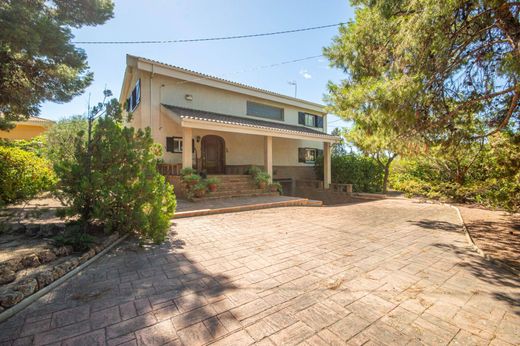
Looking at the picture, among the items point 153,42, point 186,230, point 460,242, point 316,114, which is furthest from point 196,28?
point 316,114

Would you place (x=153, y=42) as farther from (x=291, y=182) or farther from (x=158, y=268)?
(x=291, y=182)

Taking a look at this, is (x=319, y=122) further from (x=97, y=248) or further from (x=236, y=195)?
(x=97, y=248)

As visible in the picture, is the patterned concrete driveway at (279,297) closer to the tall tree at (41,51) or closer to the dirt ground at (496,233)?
the dirt ground at (496,233)

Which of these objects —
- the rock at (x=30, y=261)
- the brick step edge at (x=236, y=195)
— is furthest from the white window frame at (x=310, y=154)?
the rock at (x=30, y=261)

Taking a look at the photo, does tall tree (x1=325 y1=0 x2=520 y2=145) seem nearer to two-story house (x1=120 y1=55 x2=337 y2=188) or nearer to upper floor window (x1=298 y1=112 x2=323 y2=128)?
two-story house (x1=120 y1=55 x2=337 y2=188)

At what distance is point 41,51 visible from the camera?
5926 millimetres

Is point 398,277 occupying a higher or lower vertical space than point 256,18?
lower

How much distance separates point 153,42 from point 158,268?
9871 mm

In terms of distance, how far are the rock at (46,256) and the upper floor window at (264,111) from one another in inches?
501

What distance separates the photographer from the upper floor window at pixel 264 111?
15031 millimetres

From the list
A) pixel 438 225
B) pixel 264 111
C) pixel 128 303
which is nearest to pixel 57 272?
pixel 128 303

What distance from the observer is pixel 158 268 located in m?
3.35

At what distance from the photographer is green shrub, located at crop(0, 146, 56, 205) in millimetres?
6746

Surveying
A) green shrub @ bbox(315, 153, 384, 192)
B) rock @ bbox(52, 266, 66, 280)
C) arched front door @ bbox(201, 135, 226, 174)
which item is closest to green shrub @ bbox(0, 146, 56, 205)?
rock @ bbox(52, 266, 66, 280)
